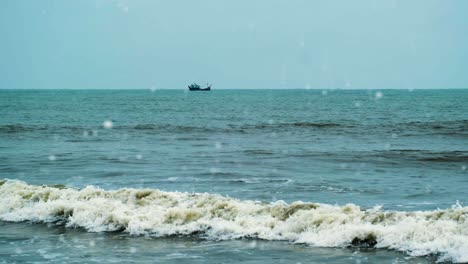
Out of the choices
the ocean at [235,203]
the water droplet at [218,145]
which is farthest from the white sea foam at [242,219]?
the water droplet at [218,145]

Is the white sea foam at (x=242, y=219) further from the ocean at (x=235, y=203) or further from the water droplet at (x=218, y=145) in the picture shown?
the water droplet at (x=218, y=145)

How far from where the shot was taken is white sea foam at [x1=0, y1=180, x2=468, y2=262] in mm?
12281

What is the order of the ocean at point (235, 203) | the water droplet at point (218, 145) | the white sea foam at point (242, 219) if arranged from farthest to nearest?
the water droplet at point (218, 145), the white sea foam at point (242, 219), the ocean at point (235, 203)

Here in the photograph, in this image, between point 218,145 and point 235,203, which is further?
point 218,145

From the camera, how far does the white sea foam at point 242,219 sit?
12281mm

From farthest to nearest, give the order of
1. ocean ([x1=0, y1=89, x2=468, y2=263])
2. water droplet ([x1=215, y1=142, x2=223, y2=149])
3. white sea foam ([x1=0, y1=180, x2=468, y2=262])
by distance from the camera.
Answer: water droplet ([x1=215, y1=142, x2=223, y2=149])
white sea foam ([x1=0, y1=180, x2=468, y2=262])
ocean ([x1=0, y1=89, x2=468, y2=263])

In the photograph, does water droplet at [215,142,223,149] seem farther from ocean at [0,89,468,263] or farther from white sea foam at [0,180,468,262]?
white sea foam at [0,180,468,262]

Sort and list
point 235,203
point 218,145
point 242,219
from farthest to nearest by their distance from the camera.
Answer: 1. point 218,145
2. point 235,203
3. point 242,219

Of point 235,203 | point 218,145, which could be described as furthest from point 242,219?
point 218,145

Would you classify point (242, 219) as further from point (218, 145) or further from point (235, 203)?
point (218, 145)

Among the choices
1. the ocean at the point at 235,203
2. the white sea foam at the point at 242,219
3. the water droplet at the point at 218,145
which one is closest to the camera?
the ocean at the point at 235,203

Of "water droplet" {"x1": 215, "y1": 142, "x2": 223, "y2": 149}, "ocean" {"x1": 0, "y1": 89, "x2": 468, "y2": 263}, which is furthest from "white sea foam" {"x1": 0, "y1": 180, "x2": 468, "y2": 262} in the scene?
"water droplet" {"x1": 215, "y1": 142, "x2": 223, "y2": 149}

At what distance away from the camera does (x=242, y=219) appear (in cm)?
1417

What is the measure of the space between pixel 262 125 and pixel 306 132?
28.3 ft
